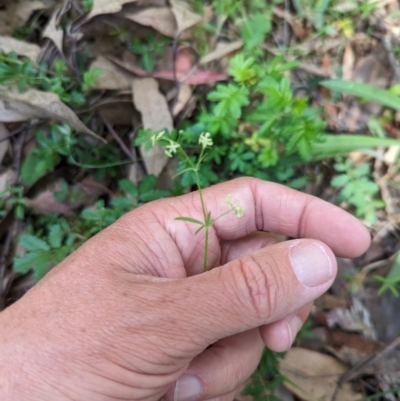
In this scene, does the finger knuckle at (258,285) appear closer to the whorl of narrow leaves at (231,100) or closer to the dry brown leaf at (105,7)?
the whorl of narrow leaves at (231,100)

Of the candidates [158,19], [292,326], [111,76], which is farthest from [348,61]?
[292,326]

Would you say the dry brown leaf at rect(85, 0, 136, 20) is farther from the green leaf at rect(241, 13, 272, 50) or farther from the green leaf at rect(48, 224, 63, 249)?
the green leaf at rect(48, 224, 63, 249)

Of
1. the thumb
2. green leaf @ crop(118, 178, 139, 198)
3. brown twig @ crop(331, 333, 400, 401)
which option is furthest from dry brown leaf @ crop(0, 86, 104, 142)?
brown twig @ crop(331, 333, 400, 401)

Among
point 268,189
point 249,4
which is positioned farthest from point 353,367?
point 249,4

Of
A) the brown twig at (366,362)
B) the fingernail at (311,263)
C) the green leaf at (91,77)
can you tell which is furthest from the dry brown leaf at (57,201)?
the brown twig at (366,362)

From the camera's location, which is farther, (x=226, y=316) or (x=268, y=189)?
(x=268, y=189)

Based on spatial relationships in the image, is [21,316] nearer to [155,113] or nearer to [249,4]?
[155,113]

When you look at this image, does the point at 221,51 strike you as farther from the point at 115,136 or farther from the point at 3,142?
the point at 3,142
